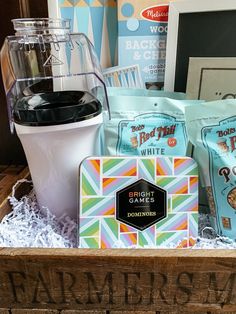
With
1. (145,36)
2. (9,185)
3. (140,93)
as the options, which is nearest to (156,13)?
(145,36)

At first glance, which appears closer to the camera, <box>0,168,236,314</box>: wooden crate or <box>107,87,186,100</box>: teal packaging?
<box>0,168,236,314</box>: wooden crate

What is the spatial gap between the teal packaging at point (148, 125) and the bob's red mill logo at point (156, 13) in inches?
7.8

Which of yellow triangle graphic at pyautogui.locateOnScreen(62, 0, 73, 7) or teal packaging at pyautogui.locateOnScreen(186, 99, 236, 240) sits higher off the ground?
yellow triangle graphic at pyautogui.locateOnScreen(62, 0, 73, 7)

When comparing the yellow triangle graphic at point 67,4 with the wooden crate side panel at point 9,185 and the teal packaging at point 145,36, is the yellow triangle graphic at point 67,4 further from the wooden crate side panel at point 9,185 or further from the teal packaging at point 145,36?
the wooden crate side panel at point 9,185

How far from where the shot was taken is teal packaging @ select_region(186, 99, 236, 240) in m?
0.55

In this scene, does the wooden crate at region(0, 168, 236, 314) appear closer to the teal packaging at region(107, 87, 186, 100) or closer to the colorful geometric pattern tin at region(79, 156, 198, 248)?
the colorful geometric pattern tin at region(79, 156, 198, 248)

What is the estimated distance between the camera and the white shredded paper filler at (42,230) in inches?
21.2

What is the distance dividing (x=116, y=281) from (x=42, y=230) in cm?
16

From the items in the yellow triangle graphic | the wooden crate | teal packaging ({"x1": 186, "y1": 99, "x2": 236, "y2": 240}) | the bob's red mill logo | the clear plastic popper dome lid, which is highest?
the yellow triangle graphic

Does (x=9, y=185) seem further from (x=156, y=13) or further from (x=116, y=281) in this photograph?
(x=156, y=13)

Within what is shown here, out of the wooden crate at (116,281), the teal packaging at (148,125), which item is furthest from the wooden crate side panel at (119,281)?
the teal packaging at (148,125)

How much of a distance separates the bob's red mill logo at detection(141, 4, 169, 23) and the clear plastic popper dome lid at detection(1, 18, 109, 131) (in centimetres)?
14

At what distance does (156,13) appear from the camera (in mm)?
675

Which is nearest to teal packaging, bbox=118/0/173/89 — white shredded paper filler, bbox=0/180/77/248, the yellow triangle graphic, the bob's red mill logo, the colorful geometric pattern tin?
the bob's red mill logo
